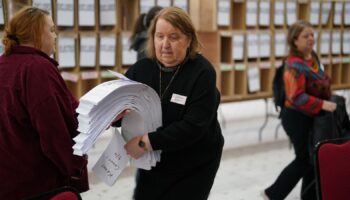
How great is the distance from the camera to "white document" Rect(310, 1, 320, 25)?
5.07 m

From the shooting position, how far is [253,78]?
186 inches

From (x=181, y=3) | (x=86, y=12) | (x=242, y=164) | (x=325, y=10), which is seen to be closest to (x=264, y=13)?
(x=325, y=10)

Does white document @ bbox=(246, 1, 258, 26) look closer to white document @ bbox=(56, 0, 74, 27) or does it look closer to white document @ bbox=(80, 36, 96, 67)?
white document @ bbox=(80, 36, 96, 67)

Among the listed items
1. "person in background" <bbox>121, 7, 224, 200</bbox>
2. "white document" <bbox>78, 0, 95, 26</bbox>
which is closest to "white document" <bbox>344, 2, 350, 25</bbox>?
"white document" <bbox>78, 0, 95, 26</bbox>


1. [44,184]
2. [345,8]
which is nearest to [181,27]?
[44,184]

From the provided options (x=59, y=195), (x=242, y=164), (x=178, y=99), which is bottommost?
(x=242, y=164)

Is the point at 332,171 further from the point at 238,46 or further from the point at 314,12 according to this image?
the point at 314,12

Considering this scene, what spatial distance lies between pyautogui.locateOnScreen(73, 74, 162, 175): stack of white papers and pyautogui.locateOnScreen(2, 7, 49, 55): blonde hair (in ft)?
1.11

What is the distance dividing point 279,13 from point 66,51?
239cm

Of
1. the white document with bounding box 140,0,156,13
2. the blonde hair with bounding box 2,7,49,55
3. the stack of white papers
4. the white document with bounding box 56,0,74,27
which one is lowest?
the stack of white papers

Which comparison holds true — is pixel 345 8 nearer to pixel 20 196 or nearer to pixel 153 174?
pixel 153 174

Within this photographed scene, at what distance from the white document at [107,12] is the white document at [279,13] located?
1866 mm

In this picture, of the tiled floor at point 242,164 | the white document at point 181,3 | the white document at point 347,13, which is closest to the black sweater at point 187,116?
the tiled floor at point 242,164

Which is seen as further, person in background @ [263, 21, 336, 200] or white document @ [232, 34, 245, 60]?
white document @ [232, 34, 245, 60]
